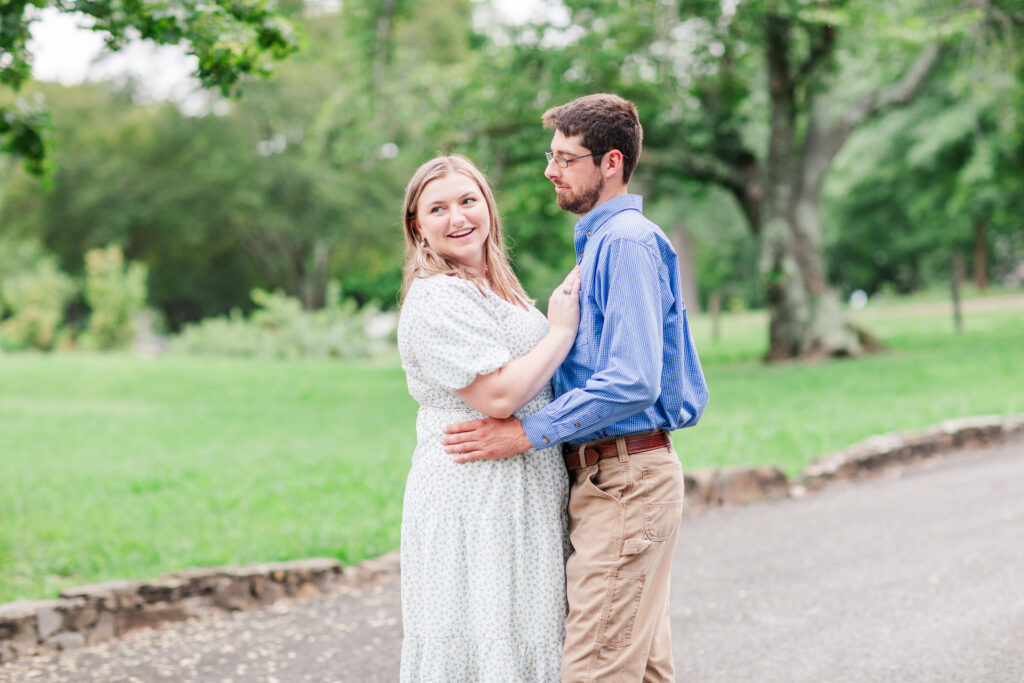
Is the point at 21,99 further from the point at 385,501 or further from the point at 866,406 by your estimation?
the point at 866,406

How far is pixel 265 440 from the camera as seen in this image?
1180cm

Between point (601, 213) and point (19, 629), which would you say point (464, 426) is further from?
point (19, 629)

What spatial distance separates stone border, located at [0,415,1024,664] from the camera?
4945mm

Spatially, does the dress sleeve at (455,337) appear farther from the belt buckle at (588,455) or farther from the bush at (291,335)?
the bush at (291,335)

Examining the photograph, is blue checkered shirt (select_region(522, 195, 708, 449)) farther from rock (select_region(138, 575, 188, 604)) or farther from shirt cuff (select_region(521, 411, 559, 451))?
rock (select_region(138, 575, 188, 604))

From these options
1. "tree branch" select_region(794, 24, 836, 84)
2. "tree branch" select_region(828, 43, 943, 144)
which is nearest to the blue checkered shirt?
"tree branch" select_region(794, 24, 836, 84)

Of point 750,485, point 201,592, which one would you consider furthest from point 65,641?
point 750,485

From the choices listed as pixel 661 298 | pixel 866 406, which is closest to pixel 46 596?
pixel 661 298

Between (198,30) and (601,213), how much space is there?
2816mm

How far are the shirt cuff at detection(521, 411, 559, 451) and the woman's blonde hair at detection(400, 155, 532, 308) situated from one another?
41 cm

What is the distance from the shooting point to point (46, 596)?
18.9 feet

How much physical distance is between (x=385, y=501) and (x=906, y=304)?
28.1 m

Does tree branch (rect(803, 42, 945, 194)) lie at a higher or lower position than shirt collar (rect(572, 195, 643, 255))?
higher

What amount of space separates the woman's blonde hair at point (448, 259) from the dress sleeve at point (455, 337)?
0.09m
